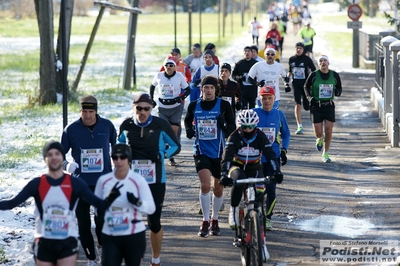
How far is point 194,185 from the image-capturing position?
14.3 meters

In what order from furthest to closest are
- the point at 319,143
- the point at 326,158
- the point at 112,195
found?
the point at 319,143 → the point at 326,158 → the point at 112,195

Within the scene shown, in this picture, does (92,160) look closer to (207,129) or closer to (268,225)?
(207,129)

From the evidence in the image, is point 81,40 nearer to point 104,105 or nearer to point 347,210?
A: point 104,105

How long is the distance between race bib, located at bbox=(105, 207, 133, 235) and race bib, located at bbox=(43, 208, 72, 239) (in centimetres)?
37

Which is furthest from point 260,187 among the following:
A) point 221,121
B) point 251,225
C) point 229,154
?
point 221,121

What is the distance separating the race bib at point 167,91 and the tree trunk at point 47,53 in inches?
350

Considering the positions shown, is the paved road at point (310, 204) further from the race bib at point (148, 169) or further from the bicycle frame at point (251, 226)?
the race bib at point (148, 169)

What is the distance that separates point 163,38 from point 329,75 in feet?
178

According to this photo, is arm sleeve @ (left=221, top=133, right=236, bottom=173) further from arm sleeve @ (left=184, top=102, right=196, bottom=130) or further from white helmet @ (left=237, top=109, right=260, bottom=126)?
arm sleeve @ (left=184, top=102, right=196, bottom=130)

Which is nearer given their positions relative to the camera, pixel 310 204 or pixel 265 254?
pixel 265 254

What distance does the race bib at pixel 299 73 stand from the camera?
1930cm

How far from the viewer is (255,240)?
8633 mm

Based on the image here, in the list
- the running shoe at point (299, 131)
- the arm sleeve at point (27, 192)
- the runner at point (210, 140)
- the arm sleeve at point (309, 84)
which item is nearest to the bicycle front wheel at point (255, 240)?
the runner at point (210, 140)

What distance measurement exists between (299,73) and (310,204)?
7.05 metres
